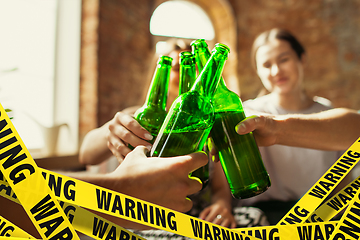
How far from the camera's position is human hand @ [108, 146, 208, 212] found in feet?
0.98

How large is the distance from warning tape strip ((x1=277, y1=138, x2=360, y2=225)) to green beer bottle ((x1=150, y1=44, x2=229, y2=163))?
0.54 ft

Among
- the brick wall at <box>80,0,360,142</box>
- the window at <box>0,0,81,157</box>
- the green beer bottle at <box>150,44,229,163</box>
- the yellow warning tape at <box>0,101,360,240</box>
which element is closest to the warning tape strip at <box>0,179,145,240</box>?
the yellow warning tape at <box>0,101,360,240</box>

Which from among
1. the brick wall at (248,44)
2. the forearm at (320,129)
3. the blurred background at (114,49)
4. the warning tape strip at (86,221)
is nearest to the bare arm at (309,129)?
the forearm at (320,129)

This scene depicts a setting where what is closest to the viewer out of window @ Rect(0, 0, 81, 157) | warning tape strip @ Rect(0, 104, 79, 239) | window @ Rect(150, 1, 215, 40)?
warning tape strip @ Rect(0, 104, 79, 239)

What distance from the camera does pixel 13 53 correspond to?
1712 mm

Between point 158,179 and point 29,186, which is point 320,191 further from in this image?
point 29,186

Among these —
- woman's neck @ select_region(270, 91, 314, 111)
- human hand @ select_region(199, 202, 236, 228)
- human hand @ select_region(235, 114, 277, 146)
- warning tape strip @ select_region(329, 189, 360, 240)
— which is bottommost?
human hand @ select_region(199, 202, 236, 228)

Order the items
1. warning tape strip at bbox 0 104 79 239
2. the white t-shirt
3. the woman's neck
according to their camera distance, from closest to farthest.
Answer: warning tape strip at bbox 0 104 79 239, the white t-shirt, the woman's neck

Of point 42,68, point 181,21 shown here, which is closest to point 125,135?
point 42,68

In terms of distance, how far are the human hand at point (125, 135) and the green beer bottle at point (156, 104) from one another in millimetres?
27

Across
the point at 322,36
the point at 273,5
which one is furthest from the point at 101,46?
the point at 322,36

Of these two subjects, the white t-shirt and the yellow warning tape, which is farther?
the white t-shirt

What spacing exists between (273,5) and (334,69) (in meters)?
1.16

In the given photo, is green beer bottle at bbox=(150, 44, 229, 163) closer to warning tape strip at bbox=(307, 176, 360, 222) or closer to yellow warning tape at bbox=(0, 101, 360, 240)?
yellow warning tape at bbox=(0, 101, 360, 240)
